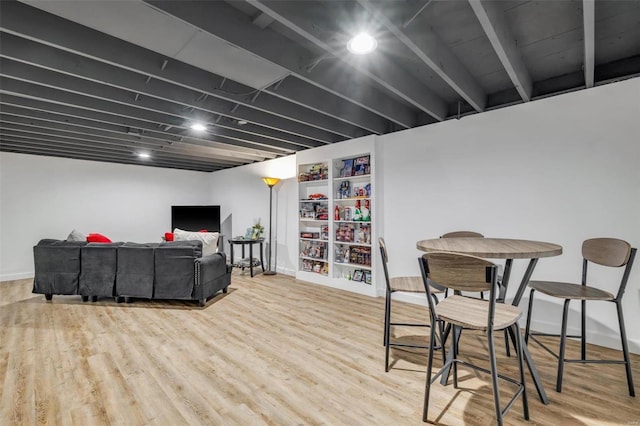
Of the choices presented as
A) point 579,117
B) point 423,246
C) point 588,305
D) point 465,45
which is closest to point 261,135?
point 465,45

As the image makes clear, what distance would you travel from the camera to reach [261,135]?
4242mm

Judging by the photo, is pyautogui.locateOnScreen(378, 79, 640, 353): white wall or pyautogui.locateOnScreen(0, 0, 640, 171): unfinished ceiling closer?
pyautogui.locateOnScreen(0, 0, 640, 171): unfinished ceiling

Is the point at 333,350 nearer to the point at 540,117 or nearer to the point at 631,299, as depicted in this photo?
the point at 631,299

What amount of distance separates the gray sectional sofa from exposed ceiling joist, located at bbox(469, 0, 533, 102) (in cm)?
361

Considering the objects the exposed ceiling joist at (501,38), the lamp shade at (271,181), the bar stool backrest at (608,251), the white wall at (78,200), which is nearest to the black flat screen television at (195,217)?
the white wall at (78,200)

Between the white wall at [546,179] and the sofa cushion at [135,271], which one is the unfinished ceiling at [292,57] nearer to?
the white wall at [546,179]

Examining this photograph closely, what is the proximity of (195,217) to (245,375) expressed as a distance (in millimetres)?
5470

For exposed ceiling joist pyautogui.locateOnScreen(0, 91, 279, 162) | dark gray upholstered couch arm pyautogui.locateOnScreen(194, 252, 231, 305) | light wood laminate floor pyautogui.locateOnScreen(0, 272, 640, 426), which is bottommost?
light wood laminate floor pyautogui.locateOnScreen(0, 272, 640, 426)

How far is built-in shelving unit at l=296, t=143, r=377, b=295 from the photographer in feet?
14.4

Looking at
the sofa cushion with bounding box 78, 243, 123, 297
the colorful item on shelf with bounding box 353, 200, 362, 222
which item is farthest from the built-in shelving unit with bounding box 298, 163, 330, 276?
the sofa cushion with bounding box 78, 243, 123, 297

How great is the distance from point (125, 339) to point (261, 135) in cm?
288

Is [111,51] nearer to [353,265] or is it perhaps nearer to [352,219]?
[352,219]

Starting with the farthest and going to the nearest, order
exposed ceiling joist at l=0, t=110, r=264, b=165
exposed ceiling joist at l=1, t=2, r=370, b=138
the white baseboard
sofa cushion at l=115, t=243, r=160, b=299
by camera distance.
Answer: the white baseboard, sofa cushion at l=115, t=243, r=160, b=299, exposed ceiling joist at l=0, t=110, r=264, b=165, exposed ceiling joist at l=1, t=2, r=370, b=138

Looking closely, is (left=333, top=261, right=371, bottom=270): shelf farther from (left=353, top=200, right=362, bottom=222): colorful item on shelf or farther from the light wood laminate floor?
the light wood laminate floor
